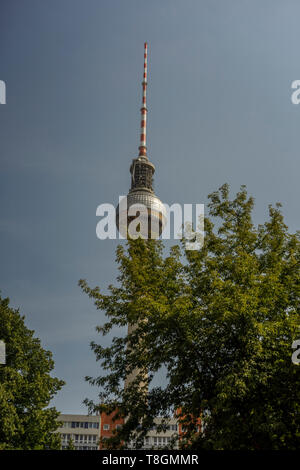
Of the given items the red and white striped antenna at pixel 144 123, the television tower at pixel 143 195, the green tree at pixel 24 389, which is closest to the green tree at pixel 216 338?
the green tree at pixel 24 389

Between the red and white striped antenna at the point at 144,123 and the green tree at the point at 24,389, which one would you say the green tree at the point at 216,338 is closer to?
the green tree at the point at 24,389

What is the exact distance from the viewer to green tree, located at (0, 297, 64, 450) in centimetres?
2396

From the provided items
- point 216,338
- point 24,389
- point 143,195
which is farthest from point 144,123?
point 216,338

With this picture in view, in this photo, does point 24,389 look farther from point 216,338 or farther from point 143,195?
point 143,195

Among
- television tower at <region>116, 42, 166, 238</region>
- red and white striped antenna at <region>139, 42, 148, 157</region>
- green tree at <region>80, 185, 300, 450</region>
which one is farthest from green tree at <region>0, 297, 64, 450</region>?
red and white striped antenna at <region>139, 42, 148, 157</region>

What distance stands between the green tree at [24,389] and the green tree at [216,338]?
9737 millimetres

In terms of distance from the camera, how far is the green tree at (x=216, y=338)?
1343 centimetres

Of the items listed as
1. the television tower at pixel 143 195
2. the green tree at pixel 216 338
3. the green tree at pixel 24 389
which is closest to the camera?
the green tree at pixel 216 338

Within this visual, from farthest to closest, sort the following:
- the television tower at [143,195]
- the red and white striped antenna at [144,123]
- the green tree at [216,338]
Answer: the red and white striped antenna at [144,123] → the television tower at [143,195] → the green tree at [216,338]

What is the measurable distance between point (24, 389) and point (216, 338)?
15.7 metres

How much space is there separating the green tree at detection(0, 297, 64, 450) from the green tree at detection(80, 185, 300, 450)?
9737mm
